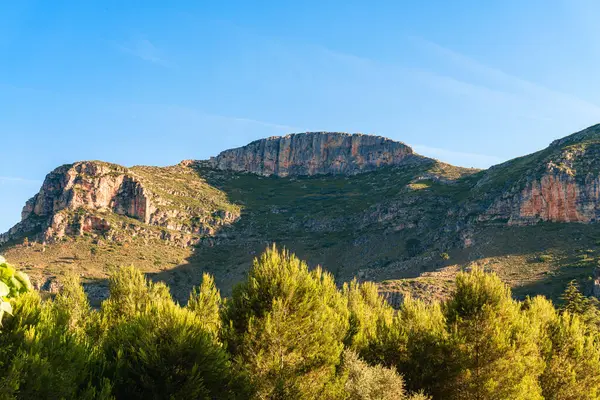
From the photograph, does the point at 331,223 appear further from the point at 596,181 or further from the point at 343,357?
the point at 343,357

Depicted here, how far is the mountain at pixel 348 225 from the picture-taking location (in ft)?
302

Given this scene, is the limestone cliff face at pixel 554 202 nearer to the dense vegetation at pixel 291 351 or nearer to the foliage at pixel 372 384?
the dense vegetation at pixel 291 351

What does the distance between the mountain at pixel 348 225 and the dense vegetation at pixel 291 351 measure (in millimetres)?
52394

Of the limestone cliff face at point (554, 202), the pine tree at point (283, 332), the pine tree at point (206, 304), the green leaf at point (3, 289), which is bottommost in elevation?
the pine tree at point (206, 304)

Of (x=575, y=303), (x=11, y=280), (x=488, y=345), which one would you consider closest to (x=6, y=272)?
(x=11, y=280)

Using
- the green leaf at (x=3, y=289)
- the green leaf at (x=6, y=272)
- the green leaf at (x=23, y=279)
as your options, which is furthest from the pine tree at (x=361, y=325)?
the green leaf at (x=3, y=289)

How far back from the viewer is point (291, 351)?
1853 cm

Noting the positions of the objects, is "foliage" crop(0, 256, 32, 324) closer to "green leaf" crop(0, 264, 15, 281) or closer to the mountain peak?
"green leaf" crop(0, 264, 15, 281)

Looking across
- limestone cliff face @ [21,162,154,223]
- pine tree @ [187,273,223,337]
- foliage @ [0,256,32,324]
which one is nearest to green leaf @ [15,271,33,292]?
foliage @ [0,256,32,324]

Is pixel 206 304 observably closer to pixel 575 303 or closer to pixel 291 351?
pixel 291 351

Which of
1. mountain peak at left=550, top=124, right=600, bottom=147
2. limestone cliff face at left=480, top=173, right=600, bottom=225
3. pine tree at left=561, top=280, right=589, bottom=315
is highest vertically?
mountain peak at left=550, top=124, right=600, bottom=147

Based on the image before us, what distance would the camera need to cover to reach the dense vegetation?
14750mm

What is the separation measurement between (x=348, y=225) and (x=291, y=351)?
136m

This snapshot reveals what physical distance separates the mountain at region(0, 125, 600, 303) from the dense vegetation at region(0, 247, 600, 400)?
2063 inches
